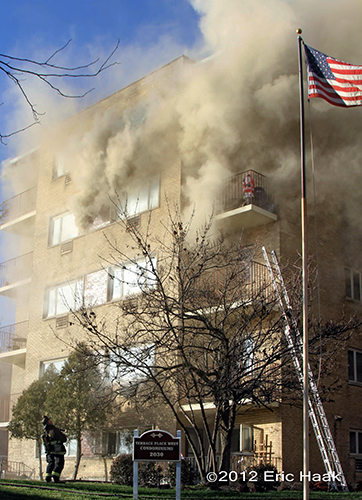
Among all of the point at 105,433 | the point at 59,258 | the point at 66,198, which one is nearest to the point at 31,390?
the point at 105,433

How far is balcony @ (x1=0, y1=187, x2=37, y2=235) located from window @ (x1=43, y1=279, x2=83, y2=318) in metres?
4.03

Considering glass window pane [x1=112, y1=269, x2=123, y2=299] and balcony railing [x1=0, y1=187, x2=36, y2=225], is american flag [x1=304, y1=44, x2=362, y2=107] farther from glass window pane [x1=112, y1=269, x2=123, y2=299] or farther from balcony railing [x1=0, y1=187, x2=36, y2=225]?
balcony railing [x1=0, y1=187, x2=36, y2=225]

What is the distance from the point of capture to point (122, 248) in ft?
65.0

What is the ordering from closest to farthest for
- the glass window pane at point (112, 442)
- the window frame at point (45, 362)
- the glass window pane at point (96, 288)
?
the glass window pane at point (112, 442) < the glass window pane at point (96, 288) < the window frame at point (45, 362)

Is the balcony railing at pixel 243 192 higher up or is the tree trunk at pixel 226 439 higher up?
the balcony railing at pixel 243 192

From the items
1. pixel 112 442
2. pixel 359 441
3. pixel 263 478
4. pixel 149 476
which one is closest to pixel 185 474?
pixel 149 476

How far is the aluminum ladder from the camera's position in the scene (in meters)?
13.1

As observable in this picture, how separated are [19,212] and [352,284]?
541 inches

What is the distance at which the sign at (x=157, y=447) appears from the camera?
9805mm

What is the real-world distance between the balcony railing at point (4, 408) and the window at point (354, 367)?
1218 cm

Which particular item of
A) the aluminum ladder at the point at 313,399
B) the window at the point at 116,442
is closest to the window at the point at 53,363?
the window at the point at 116,442

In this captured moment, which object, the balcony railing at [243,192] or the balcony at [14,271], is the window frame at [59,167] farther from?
the balcony railing at [243,192]

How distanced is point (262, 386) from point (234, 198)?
6.74 meters

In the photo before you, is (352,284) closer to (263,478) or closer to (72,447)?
(263,478)
